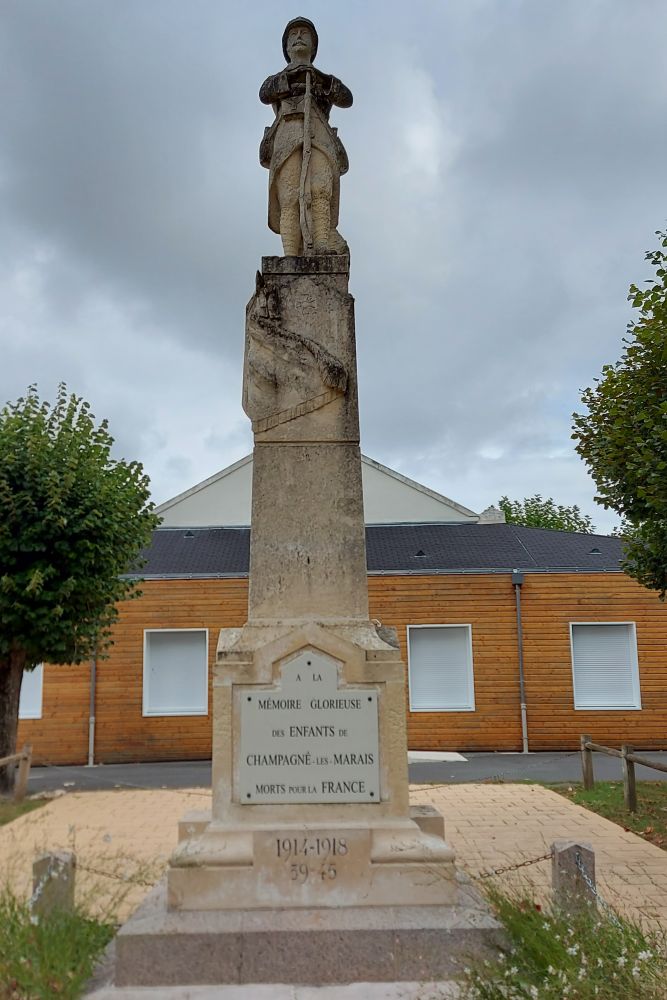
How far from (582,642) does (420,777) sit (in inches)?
233

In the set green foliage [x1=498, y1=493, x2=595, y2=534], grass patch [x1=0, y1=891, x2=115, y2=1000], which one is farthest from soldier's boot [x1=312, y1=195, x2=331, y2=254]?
Result: green foliage [x1=498, y1=493, x2=595, y2=534]

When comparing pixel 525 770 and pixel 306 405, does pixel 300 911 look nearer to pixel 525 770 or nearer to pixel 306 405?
pixel 306 405

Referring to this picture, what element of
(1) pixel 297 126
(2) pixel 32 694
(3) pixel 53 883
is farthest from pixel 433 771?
(1) pixel 297 126

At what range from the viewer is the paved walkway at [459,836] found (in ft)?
19.0

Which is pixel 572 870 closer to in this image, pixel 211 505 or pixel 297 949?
pixel 297 949

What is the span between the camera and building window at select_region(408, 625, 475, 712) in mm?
16922

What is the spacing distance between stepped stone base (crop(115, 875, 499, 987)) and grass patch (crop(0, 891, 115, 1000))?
0.23 metres

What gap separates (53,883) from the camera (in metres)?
4.16

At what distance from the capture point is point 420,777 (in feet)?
42.1

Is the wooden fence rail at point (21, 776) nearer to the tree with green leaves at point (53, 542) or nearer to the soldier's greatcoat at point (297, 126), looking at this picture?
the tree with green leaves at point (53, 542)

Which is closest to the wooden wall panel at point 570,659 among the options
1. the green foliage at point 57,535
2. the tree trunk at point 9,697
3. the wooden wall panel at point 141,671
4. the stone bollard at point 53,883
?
the wooden wall panel at point 141,671

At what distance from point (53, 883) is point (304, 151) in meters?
4.51

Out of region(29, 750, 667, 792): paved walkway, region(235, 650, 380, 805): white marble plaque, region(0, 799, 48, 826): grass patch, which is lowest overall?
region(29, 750, 667, 792): paved walkway

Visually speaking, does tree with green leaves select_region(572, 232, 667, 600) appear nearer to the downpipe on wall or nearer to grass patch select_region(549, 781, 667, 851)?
grass patch select_region(549, 781, 667, 851)
